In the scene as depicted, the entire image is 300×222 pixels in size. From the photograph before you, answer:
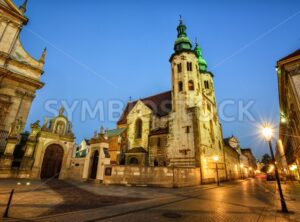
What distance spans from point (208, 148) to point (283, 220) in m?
20.8

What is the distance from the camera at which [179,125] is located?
25969 millimetres

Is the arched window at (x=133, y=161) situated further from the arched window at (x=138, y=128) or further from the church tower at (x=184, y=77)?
the church tower at (x=184, y=77)

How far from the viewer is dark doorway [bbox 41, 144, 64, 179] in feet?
68.6

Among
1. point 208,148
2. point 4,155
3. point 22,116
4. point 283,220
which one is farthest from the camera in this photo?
point 208,148

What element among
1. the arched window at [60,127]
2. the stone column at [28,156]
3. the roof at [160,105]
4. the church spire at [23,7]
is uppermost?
the church spire at [23,7]

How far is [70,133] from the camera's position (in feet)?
79.9

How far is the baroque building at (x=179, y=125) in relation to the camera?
79.3 feet

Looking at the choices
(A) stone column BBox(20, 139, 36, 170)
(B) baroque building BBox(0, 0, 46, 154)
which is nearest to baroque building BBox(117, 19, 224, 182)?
(A) stone column BBox(20, 139, 36, 170)

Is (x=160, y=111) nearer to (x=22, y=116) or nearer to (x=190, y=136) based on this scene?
(x=190, y=136)

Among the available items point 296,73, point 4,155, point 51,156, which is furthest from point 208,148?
point 4,155

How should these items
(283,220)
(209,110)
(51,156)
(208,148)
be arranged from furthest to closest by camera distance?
(209,110), (208,148), (51,156), (283,220)

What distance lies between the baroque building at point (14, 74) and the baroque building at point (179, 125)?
1634 centimetres

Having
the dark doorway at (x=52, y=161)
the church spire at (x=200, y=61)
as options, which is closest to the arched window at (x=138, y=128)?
the dark doorway at (x=52, y=161)

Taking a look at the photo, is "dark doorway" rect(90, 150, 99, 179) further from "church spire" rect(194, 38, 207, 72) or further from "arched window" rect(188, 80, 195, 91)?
"church spire" rect(194, 38, 207, 72)
